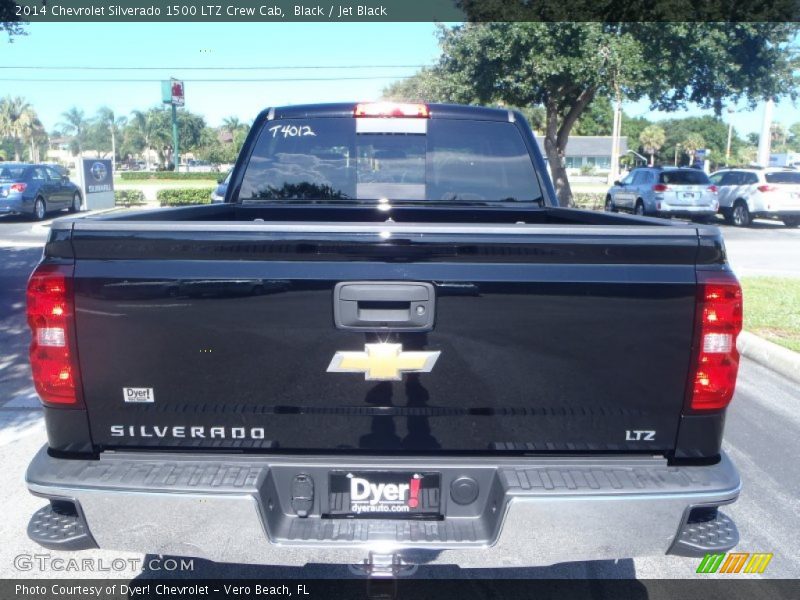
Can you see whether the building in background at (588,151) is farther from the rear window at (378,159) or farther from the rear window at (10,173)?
the rear window at (378,159)

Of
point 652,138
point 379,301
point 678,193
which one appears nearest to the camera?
point 379,301

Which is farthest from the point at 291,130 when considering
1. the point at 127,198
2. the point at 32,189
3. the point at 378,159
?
the point at 127,198

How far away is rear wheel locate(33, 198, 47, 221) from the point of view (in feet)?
70.6

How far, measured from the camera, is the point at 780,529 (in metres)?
4.12

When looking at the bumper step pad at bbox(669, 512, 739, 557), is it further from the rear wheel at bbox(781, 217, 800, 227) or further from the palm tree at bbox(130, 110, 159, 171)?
the palm tree at bbox(130, 110, 159, 171)

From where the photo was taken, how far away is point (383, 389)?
2553 mm

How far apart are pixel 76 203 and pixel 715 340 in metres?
25.7

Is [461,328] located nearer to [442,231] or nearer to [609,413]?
[442,231]

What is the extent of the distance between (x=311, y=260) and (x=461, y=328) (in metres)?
0.56

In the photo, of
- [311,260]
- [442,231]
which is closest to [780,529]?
[442,231]

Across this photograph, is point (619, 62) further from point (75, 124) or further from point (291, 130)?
point (75, 124)

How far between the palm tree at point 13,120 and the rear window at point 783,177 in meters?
102

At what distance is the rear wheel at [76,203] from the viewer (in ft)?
81.1

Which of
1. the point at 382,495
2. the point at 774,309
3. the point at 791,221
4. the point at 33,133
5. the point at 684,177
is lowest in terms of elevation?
the point at 774,309
